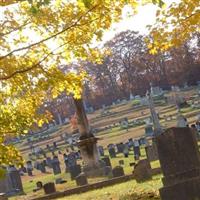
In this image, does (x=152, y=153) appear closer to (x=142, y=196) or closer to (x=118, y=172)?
(x=118, y=172)

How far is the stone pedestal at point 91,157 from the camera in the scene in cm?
1736

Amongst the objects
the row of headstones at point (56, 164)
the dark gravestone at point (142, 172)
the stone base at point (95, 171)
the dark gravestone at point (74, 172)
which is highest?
the row of headstones at point (56, 164)

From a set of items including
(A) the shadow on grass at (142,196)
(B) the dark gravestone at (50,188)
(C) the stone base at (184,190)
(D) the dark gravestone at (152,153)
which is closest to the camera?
(C) the stone base at (184,190)

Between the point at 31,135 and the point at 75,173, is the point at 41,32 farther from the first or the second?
the point at 31,135

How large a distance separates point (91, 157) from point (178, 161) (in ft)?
31.7

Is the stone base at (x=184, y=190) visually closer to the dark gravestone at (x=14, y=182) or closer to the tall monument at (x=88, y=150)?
the tall monument at (x=88, y=150)

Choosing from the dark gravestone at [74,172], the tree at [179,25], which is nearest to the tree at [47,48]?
the tree at [179,25]

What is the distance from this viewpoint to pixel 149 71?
269 feet

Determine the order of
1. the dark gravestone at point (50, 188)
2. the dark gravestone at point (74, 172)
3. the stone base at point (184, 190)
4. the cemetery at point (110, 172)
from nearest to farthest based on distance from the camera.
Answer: the stone base at point (184, 190), the cemetery at point (110, 172), the dark gravestone at point (50, 188), the dark gravestone at point (74, 172)

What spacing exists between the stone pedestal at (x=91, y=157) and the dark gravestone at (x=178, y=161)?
9.29 m

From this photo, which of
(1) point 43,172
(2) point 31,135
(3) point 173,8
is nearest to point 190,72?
(2) point 31,135

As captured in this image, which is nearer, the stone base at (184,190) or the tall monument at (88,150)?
the stone base at (184,190)

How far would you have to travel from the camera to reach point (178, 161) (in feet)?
26.3

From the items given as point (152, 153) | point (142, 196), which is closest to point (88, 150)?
point (152, 153)
